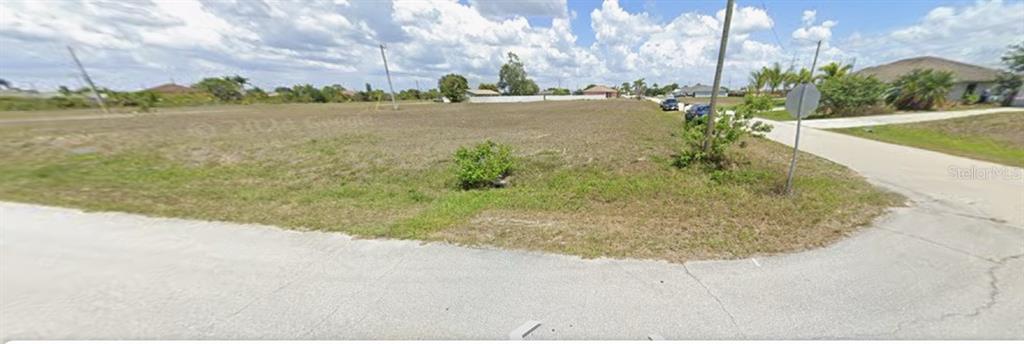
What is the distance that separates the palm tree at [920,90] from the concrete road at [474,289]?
30146 mm

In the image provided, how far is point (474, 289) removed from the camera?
328cm

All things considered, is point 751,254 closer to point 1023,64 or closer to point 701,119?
point 701,119

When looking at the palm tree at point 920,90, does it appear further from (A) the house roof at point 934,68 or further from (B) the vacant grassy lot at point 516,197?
(B) the vacant grassy lot at point 516,197

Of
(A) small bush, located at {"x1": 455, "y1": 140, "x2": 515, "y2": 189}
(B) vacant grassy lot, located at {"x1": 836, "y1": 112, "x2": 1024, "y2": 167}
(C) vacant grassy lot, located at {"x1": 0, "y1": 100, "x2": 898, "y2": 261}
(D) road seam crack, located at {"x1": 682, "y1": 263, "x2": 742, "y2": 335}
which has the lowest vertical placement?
(B) vacant grassy lot, located at {"x1": 836, "y1": 112, "x2": 1024, "y2": 167}

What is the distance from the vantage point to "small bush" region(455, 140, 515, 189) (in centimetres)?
723

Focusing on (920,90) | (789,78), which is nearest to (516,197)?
(920,90)

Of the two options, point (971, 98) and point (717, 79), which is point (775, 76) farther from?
point (717, 79)

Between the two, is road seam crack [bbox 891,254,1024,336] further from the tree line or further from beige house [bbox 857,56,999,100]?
beige house [bbox 857,56,999,100]

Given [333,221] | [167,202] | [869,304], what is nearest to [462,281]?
[333,221]

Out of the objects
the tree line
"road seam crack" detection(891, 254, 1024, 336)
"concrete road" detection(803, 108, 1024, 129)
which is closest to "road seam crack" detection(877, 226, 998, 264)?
"road seam crack" detection(891, 254, 1024, 336)

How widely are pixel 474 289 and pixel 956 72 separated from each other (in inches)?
1856

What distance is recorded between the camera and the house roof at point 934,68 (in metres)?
29.7

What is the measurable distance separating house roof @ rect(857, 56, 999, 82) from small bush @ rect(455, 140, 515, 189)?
37504 mm

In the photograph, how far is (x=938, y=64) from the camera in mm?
32188
